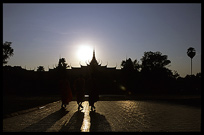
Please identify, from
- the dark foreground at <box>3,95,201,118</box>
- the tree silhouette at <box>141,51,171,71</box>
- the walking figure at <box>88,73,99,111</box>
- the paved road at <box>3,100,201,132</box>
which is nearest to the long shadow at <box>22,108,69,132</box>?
the paved road at <box>3,100,201,132</box>

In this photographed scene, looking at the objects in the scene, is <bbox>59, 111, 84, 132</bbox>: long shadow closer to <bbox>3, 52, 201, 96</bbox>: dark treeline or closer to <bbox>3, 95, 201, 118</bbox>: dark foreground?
<bbox>3, 95, 201, 118</bbox>: dark foreground

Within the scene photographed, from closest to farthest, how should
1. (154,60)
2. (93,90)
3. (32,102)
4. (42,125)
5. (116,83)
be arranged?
1. (42,125)
2. (93,90)
3. (32,102)
4. (116,83)
5. (154,60)

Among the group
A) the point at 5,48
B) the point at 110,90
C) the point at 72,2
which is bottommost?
the point at 110,90

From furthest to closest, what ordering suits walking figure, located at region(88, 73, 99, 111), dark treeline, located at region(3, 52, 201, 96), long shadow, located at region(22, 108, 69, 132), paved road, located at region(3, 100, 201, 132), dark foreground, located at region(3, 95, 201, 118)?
dark treeline, located at region(3, 52, 201, 96) < walking figure, located at region(88, 73, 99, 111) < dark foreground, located at region(3, 95, 201, 118) < paved road, located at region(3, 100, 201, 132) < long shadow, located at region(22, 108, 69, 132)

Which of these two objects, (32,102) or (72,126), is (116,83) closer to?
(32,102)

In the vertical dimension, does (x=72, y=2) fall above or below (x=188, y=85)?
above

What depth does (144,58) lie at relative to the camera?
84000 mm

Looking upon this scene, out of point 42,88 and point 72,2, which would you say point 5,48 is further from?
point 72,2

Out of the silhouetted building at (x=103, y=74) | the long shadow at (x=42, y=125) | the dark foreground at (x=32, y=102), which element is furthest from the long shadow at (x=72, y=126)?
the silhouetted building at (x=103, y=74)

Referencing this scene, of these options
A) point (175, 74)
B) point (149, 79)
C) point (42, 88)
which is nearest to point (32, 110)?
point (42, 88)

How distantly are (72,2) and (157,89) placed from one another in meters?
46.9

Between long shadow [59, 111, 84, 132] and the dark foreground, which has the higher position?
long shadow [59, 111, 84, 132]

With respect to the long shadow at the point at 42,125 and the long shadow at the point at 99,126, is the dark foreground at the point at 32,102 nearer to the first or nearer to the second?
the long shadow at the point at 42,125

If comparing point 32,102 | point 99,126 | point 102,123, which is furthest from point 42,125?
point 32,102
